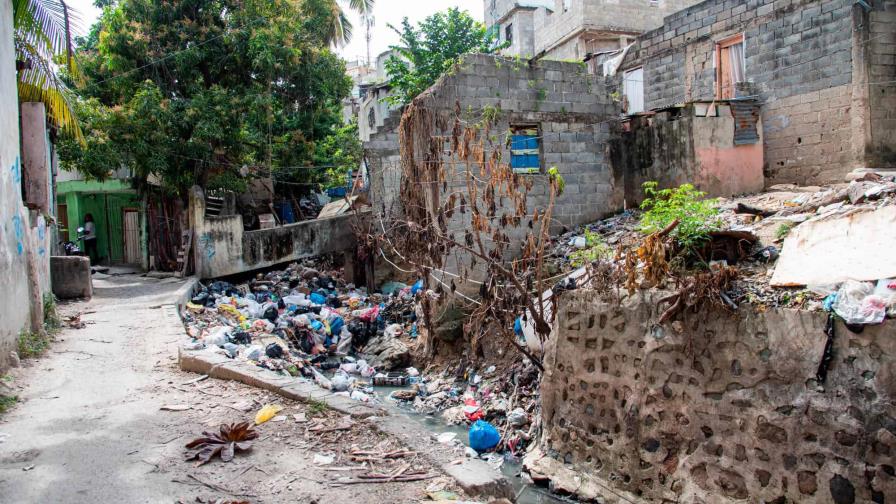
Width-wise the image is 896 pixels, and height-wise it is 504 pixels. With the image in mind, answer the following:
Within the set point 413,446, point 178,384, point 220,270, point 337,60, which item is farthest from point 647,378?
point 337,60

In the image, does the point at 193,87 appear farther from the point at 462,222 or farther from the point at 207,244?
the point at 462,222

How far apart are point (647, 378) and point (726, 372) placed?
758 millimetres

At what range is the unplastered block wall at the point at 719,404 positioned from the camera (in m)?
4.01

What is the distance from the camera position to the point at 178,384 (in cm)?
528

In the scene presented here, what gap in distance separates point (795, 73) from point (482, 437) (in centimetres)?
880

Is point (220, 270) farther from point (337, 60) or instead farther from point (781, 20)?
point (781, 20)

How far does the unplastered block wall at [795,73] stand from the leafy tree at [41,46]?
36.2ft

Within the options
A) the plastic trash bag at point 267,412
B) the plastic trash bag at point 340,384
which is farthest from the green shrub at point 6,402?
the plastic trash bag at point 340,384

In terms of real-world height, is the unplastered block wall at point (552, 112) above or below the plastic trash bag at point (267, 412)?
above

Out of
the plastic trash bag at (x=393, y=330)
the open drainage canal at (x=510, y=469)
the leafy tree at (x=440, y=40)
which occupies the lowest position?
the open drainage canal at (x=510, y=469)

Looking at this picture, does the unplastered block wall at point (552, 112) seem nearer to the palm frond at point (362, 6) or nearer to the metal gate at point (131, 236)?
the metal gate at point (131, 236)

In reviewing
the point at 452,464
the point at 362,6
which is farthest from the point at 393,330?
the point at 362,6

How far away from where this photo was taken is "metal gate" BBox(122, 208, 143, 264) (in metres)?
17.0

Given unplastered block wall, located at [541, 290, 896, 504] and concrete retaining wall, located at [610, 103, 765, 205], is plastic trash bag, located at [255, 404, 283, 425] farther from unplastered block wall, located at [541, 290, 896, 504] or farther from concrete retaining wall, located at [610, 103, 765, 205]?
concrete retaining wall, located at [610, 103, 765, 205]
